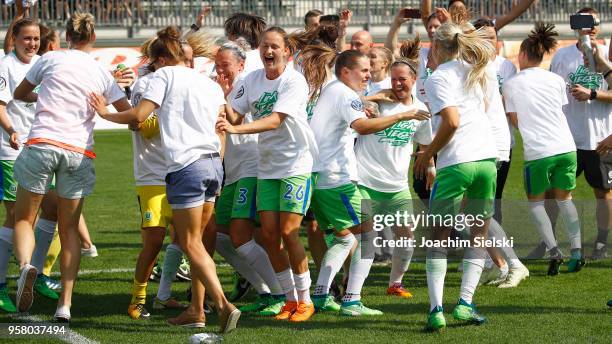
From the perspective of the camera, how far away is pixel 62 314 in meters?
6.98

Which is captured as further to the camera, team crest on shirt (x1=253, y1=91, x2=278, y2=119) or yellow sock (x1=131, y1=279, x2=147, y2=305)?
yellow sock (x1=131, y1=279, x2=147, y2=305)

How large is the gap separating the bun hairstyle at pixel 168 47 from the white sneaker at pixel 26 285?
1.61 meters

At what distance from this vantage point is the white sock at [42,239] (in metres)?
8.26

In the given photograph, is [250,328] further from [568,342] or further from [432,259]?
[568,342]

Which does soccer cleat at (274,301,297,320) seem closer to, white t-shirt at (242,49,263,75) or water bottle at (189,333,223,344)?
water bottle at (189,333,223,344)

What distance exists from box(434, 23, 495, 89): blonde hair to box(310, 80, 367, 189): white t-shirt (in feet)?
2.46

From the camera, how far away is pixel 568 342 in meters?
6.39

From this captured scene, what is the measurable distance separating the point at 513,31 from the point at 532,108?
2001 cm

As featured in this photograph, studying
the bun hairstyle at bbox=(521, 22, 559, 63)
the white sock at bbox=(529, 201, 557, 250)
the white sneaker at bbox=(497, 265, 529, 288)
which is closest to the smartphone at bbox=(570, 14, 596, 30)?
the bun hairstyle at bbox=(521, 22, 559, 63)

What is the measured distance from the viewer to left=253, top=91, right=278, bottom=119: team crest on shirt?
718cm

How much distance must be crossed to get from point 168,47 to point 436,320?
2.49 metres

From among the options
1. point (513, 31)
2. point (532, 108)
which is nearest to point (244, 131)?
point (532, 108)

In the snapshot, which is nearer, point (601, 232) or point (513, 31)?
point (601, 232)

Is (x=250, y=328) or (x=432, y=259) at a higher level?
(x=432, y=259)
